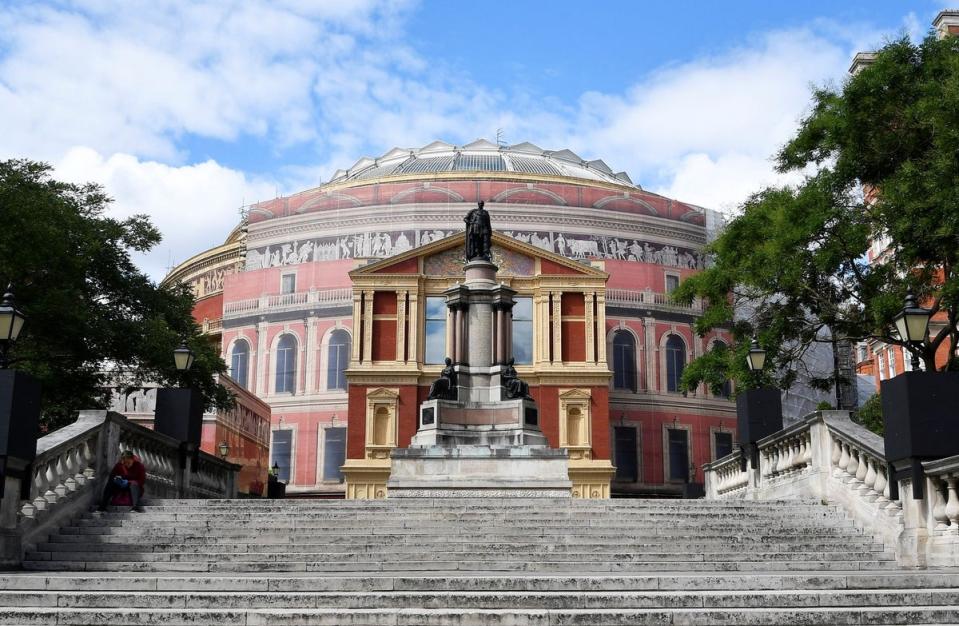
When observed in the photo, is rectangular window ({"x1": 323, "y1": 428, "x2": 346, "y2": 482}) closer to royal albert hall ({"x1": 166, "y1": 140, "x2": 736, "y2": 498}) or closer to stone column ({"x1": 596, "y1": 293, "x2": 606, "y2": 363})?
royal albert hall ({"x1": 166, "y1": 140, "x2": 736, "y2": 498})

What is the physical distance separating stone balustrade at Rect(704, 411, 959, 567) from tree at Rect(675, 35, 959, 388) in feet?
9.98

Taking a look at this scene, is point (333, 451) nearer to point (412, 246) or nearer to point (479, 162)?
point (412, 246)

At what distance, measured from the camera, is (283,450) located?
196ft

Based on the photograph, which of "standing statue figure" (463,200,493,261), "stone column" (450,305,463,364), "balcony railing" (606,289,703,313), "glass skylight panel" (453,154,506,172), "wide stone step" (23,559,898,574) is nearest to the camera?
"wide stone step" (23,559,898,574)

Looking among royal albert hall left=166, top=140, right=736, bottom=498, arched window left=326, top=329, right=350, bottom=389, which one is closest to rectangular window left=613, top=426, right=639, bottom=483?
royal albert hall left=166, top=140, right=736, bottom=498

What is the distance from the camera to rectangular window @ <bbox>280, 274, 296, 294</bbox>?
64188 mm

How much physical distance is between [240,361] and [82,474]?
47.1 metres

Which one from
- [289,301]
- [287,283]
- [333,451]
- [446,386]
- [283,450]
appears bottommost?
[446,386]

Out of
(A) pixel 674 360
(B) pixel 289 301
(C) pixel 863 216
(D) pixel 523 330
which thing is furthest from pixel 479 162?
(C) pixel 863 216

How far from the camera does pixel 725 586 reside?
995 cm

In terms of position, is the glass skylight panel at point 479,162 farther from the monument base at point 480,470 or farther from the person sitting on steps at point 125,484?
the person sitting on steps at point 125,484

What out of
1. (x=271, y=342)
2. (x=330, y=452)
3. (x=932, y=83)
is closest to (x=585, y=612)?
(x=932, y=83)

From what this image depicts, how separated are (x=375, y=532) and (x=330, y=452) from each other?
4489 centimetres

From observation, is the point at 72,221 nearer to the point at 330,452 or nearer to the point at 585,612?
the point at 585,612
